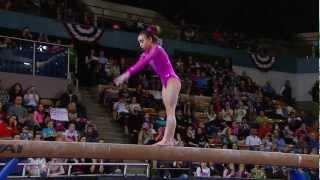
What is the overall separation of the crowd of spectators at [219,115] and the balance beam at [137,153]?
4.83 metres

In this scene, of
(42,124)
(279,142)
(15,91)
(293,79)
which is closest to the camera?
(42,124)

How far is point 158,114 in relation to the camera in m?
14.2

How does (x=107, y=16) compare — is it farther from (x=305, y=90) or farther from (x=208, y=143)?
(x=305, y=90)

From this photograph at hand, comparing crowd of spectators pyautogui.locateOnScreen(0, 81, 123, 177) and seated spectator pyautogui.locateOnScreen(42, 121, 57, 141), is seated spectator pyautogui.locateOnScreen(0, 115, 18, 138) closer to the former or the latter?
crowd of spectators pyautogui.locateOnScreen(0, 81, 123, 177)

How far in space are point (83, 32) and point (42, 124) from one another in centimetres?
479

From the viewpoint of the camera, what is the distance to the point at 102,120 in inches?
567

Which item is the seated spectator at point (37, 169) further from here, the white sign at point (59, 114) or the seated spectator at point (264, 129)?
the seated spectator at point (264, 129)

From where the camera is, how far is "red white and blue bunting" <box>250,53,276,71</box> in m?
19.9

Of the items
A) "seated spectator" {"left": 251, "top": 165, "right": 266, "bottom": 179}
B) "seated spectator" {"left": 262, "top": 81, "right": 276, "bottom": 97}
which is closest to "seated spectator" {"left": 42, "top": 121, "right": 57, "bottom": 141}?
"seated spectator" {"left": 251, "top": 165, "right": 266, "bottom": 179}

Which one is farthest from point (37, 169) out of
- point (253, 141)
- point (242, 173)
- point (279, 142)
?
point (279, 142)

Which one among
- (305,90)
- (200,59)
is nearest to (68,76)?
(200,59)

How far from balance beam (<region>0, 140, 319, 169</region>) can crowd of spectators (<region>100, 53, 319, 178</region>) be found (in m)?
4.83

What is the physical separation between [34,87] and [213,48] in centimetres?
759

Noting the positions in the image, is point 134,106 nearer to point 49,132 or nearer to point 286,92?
point 49,132
